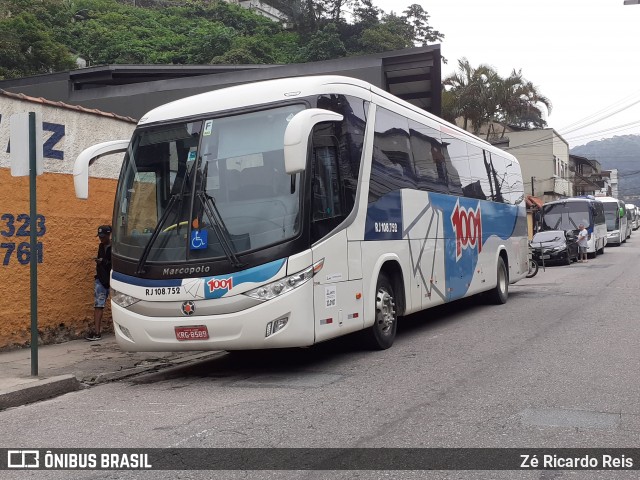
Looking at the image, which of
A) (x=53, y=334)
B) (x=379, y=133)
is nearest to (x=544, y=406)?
(x=379, y=133)

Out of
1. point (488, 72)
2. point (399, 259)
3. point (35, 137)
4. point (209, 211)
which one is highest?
point (488, 72)

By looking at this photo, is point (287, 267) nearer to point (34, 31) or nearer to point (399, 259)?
point (399, 259)

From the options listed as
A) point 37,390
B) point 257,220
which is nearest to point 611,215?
point 257,220

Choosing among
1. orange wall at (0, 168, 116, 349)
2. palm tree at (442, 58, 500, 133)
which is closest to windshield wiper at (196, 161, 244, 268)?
orange wall at (0, 168, 116, 349)

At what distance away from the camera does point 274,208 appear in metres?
7.49

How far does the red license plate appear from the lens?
24.5 feet

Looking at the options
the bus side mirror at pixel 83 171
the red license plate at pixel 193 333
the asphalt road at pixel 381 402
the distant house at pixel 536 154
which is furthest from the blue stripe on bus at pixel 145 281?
the distant house at pixel 536 154

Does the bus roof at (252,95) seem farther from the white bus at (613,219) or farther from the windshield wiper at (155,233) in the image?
the white bus at (613,219)

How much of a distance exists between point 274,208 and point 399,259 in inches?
110

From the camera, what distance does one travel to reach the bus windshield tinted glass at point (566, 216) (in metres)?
33.7

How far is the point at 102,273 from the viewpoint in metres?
10.6

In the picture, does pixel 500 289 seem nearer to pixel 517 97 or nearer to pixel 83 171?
pixel 83 171

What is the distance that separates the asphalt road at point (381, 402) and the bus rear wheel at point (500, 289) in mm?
4270

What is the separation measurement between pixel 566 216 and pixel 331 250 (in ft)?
93.6
